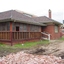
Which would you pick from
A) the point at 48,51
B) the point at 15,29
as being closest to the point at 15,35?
the point at 15,29

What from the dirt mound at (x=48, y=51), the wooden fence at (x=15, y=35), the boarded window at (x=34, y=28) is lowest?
the dirt mound at (x=48, y=51)

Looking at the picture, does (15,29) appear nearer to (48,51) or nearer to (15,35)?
(15,35)

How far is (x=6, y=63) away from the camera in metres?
6.32

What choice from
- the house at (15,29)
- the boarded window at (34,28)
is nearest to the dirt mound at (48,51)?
the house at (15,29)

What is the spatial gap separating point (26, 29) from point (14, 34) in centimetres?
321

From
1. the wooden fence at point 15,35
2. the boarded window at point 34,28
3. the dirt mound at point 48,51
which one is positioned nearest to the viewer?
the dirt mound at point 48,51

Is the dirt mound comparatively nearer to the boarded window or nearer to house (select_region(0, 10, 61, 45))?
house (select_region(0, 10, 61, 45))

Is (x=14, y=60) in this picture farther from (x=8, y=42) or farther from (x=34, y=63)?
(x=8, y=42)

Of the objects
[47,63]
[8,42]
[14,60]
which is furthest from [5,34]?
[47,63]

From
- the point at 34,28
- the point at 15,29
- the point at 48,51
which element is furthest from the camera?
the point at 34,28

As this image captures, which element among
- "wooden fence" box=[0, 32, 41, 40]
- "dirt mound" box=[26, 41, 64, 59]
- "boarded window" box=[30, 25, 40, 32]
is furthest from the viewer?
"boarded window" box=[30, 25, 40, 32]

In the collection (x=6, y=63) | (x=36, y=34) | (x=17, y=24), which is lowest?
(x=6, y=63)

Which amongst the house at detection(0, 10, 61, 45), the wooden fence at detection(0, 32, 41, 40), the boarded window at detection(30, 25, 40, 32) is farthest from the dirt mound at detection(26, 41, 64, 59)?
the boarded window at detection(30, 25, 40, 32)

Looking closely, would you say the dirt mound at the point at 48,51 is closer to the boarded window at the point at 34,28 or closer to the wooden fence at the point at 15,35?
the wooden fence at the point at 15,35
